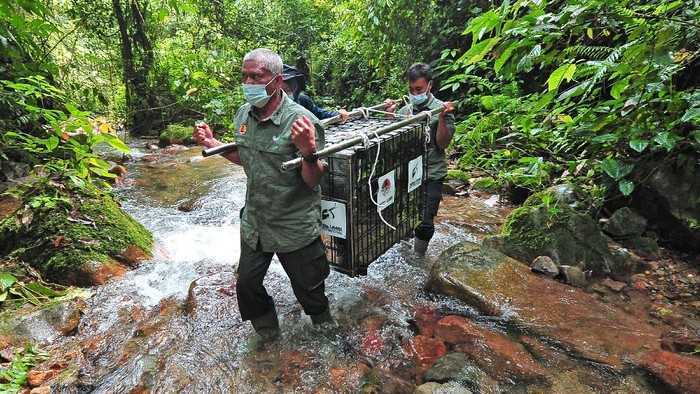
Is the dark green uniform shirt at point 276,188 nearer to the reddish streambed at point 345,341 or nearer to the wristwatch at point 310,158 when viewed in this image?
the wristwatch at point 310,158

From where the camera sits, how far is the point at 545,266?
13.8ft

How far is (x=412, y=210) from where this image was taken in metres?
3.94

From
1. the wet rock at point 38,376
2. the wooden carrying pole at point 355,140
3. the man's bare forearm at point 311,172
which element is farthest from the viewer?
the wet rock at point 38,376

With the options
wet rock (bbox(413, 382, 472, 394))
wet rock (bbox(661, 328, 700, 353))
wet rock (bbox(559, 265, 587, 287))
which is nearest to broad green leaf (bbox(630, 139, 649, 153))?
wet rock (bbox(559, 265, 587, 287))

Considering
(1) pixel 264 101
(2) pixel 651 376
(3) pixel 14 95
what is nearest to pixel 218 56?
(3) pixel 14 95

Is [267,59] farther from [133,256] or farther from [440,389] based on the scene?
[133,256]

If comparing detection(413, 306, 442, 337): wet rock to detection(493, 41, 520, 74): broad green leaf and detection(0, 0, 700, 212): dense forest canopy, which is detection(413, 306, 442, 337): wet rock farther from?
detection(493, 41, 520, 74): broad green leaf

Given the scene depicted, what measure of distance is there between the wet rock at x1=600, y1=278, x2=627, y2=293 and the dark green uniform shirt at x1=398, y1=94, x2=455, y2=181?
1.84 m

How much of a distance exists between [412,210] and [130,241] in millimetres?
3192

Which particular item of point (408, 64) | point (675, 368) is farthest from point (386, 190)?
point (408, 64)

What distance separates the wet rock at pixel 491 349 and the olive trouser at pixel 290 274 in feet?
3.54

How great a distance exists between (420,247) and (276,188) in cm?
248

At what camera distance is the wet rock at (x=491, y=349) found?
2.97 metres

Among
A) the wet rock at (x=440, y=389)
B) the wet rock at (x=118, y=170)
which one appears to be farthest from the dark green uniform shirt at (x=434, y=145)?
the wet rock at (x=118, y=170)
